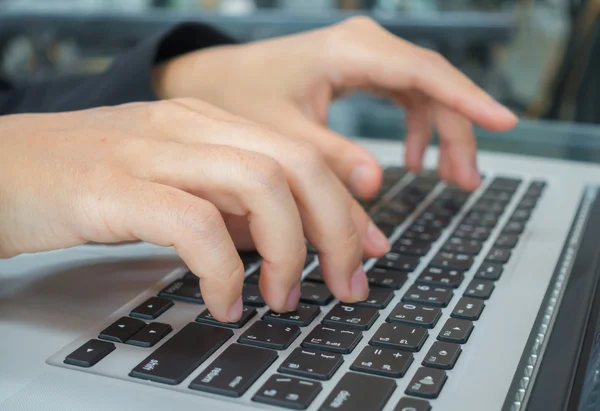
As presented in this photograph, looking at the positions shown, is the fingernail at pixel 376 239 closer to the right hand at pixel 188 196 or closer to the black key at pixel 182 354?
the right hand at pixel 188 196

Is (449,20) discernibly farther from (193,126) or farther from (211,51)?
(193,126)

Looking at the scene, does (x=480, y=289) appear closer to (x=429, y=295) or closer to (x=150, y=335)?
(x=429, y=295)

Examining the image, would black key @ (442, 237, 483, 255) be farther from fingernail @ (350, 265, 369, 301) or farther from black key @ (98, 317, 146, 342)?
black key @ (98, 317, 146, 342)

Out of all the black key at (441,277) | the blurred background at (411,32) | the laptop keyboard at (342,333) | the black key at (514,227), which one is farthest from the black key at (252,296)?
the blurred background at (411,32)

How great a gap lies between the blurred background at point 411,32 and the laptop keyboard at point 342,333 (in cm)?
54

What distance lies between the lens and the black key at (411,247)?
1.63ft

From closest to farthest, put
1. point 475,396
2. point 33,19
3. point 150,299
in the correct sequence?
1. point 475,396
2. point 150,299
3. point 33,19

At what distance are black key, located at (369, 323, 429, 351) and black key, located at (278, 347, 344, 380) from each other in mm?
26

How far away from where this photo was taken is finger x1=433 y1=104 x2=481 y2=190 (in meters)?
0.64

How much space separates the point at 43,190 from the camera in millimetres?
394

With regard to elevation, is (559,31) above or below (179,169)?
below

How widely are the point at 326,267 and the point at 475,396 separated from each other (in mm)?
133

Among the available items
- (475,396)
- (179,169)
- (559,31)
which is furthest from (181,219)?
(559,31)

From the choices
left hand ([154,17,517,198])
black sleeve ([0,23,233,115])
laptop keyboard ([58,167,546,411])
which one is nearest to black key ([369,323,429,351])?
laptop keyboard ([58,167,546,411])
